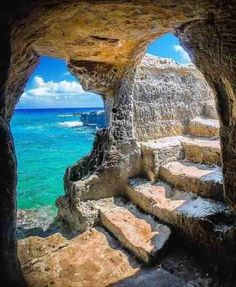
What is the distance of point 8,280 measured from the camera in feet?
6.84

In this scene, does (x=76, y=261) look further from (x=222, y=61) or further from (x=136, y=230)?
(x=222, y=61)

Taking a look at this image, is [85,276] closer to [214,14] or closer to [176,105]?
[214,14]

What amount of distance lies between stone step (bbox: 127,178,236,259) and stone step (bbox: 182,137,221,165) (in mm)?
794

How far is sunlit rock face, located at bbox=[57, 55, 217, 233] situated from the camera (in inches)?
197

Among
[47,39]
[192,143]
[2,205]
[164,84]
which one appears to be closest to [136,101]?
[164,84]

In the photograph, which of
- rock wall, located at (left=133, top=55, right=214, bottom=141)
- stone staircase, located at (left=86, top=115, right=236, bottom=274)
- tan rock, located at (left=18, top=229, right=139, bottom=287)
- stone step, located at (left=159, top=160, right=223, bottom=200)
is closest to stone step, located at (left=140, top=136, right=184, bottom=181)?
stone staircase, located at (left=86, top=115, right=236, bottom=274)

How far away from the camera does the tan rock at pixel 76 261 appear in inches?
137

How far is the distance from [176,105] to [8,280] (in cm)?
484

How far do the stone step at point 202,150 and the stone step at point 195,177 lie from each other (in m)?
0.13

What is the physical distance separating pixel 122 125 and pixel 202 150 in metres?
1.53

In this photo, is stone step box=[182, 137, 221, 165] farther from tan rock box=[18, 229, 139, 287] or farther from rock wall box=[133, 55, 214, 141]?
tan rock box=[18, 229, 139, 287]

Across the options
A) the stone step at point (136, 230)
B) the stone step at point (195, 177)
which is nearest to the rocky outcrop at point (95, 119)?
the stone step at point (195, 177)

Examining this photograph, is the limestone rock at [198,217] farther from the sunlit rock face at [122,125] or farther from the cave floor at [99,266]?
the sunlit rock face at [122,125]

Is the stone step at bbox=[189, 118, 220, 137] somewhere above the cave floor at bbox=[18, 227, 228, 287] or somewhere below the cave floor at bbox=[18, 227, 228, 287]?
above
